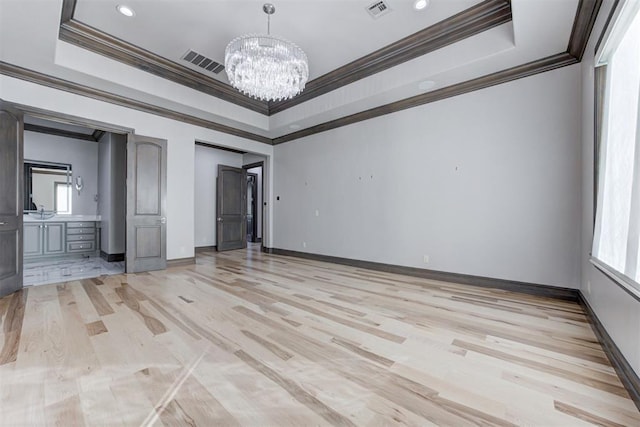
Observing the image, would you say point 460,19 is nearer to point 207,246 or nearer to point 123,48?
point 123,48

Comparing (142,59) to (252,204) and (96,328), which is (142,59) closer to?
(96,328)

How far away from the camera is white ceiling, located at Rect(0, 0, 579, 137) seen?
9.06 feet

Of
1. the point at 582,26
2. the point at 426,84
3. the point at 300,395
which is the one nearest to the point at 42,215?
the point at 300,395

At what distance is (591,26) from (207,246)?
805 centimetres

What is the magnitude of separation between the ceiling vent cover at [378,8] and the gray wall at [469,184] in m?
1.64

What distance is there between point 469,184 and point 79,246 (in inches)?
325

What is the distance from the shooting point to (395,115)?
473 cm

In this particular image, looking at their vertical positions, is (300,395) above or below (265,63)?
below

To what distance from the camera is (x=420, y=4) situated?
3.02 meters

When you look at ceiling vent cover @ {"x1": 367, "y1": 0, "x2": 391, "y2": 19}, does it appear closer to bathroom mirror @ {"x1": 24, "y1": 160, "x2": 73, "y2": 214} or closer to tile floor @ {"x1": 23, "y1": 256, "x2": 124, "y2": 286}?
tile floor @ {"x1": 23, "y1": 256, "x2": 124, "y2": 286}

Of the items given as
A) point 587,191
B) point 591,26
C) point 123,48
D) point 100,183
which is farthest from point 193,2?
point 100,183

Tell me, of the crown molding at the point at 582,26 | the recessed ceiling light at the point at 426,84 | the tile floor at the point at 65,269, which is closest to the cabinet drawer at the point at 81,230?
the tile floor at the point at 65,269

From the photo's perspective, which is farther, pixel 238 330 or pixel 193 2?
pixel 193 2

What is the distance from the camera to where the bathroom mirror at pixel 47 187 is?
20.0 feet
